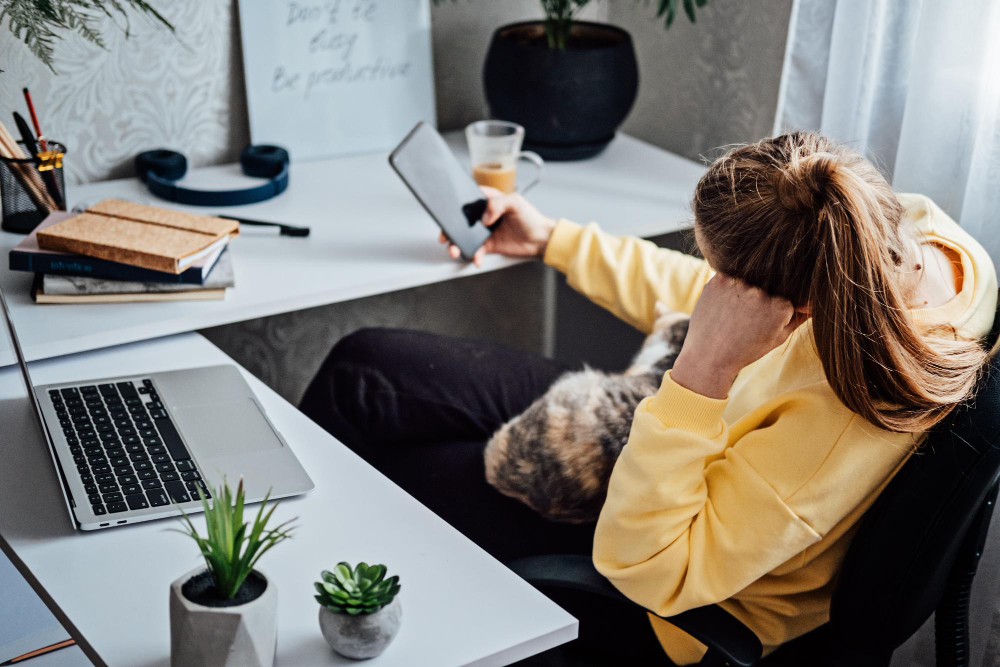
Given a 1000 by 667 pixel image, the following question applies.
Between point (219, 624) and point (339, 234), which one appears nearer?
point (219, 624)

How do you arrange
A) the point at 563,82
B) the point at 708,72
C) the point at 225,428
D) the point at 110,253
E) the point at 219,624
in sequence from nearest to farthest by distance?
1. the point at 219,624
2. the point at 225,428
3. the point at 110,253
4. the point at 563,82
5. the point at 708,72

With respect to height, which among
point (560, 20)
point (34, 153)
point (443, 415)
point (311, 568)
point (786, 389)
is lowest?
point (443, 415)

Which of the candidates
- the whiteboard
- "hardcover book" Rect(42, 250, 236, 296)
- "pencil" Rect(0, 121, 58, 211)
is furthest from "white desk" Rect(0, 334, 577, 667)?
the whiteboard

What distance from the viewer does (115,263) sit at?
3.72 feet

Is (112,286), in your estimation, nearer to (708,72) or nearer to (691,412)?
(691,412)

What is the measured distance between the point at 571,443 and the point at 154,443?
43cm

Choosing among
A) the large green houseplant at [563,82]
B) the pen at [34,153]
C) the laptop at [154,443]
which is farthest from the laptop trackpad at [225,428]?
the large green houseplant at [563,82]

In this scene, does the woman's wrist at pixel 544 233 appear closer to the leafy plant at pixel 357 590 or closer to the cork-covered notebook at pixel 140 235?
the cork-covered notebook at pixel 140 235

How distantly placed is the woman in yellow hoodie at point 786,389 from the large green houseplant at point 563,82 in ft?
2.27

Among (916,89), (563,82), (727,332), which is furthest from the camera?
(563,82)

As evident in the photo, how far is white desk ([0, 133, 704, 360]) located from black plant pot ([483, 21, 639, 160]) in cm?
5

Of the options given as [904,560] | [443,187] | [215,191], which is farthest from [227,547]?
[215,191]

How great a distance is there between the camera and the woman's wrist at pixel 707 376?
0.86m

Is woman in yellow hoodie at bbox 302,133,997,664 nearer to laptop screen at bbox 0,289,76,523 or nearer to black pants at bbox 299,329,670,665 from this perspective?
black pants at bbox 299,329,670,665
